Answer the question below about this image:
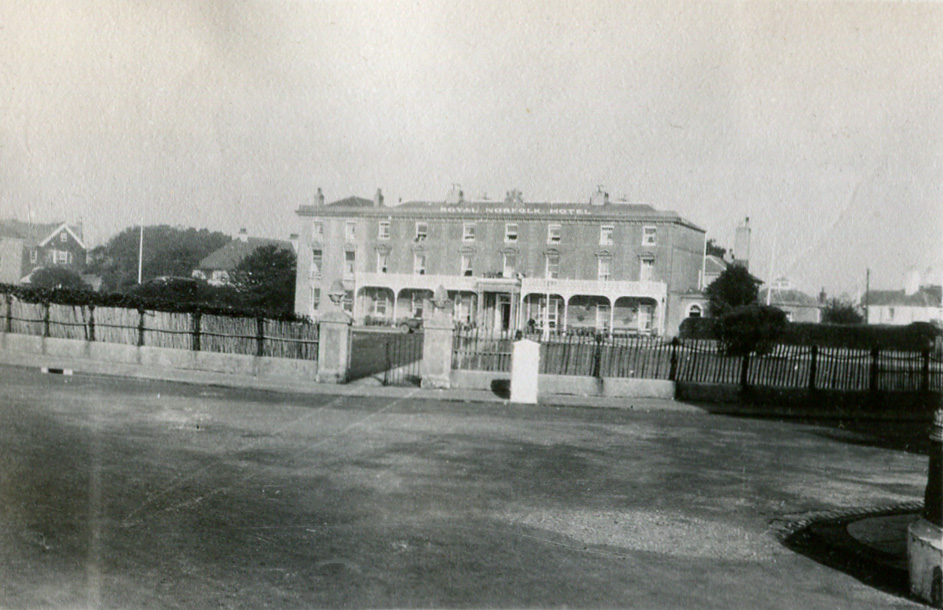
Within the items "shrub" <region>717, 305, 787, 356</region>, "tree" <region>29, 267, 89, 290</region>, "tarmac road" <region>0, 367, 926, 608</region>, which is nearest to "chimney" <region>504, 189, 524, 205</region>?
"shrub" <region>717, 305, 787, 356</region>

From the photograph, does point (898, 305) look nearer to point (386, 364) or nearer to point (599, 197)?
point (599, 197)

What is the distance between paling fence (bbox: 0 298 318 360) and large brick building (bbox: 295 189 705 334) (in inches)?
1124

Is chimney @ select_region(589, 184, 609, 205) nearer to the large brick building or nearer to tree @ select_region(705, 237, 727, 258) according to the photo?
the large brick building

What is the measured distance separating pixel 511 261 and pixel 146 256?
2704 cm

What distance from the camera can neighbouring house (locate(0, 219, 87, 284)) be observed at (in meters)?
12.1

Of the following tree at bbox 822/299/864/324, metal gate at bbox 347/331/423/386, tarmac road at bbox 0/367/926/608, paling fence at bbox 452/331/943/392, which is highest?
tree at bbox 822/299/864/324

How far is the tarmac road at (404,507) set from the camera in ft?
15.0

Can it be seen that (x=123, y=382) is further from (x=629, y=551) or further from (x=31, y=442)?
(x=629, y=551)

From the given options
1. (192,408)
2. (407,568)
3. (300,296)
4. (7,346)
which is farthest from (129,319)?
(300,296)

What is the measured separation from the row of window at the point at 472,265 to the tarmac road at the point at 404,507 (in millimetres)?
37292

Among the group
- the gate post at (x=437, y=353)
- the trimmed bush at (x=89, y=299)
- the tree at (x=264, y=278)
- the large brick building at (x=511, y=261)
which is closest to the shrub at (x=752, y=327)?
the gate post at (x=437, y=353)

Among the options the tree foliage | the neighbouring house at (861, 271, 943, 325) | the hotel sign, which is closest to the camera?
the tree foliage

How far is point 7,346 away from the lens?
18.7 metres

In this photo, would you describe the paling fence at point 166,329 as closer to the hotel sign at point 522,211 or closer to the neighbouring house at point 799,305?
the hotel sign at point 522,211
